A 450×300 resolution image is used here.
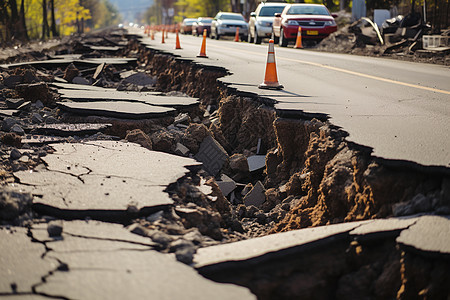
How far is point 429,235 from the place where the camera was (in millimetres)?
3201

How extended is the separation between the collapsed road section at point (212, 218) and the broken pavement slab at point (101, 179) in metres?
0.01

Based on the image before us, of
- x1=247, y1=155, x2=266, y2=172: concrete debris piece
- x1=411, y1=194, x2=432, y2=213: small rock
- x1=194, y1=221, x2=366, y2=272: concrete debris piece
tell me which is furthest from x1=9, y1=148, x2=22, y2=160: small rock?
x1=411, y1=194, x2=432, y2=213: small rock

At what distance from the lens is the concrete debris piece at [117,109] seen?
7484mm

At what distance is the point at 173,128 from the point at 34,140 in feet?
6.70

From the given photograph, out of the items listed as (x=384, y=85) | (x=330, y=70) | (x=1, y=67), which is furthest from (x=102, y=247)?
(x=1, y=67)

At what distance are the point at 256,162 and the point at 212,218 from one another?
332 cm

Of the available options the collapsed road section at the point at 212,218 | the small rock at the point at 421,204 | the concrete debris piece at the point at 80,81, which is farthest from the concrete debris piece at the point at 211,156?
the concrete debris piece at the point at 80,81

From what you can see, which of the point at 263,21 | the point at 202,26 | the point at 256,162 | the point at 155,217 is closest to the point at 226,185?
the point at 256,162

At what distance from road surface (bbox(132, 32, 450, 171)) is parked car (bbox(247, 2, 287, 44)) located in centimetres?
1294

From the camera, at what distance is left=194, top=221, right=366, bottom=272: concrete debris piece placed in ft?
10.4

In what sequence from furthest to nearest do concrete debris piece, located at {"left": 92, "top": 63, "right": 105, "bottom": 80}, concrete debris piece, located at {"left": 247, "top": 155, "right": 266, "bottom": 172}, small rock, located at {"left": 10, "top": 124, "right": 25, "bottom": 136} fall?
concrete debris piece, located at {"left": 92, "top": 63, "right": 105, "bottom": 80}, concrete debris piece, located at {"left": 247, "top": 155, "right": 266, "bottom": 172}, small rock, located at {"left": 10, "top": 124, "right": 25, "bottom": 136}

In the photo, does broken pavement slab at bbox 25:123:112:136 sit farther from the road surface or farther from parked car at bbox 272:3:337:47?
parked car at bbox 272:3:337:47

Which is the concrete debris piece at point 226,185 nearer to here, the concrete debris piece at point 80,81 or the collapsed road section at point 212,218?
the collapsed road section at point 212,218

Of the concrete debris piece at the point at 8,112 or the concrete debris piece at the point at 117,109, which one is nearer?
the concrete debris piece at the point at 117,109
